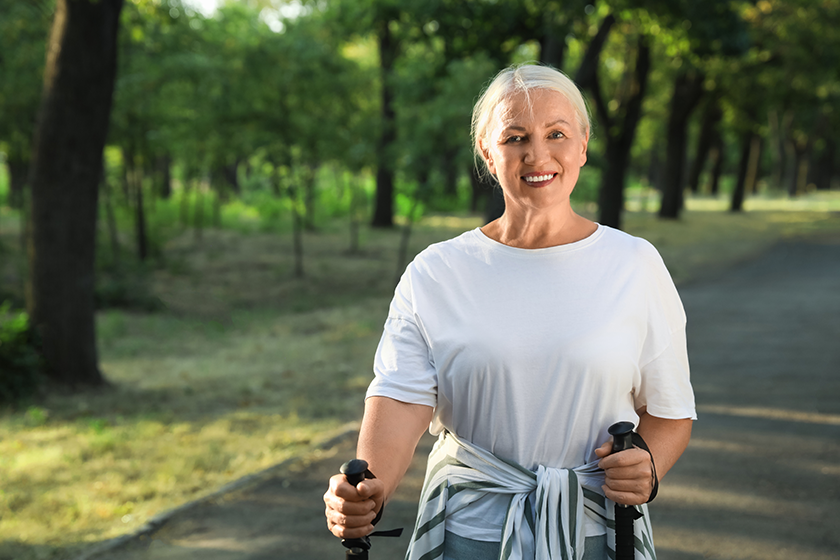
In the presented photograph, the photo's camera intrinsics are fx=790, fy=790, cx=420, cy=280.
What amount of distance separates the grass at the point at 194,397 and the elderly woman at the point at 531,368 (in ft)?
11.2

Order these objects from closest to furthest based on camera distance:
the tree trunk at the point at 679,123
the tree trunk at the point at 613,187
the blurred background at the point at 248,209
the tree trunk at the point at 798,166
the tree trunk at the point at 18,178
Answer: the blurred background at the point at 248,209, the tree trunk at the point at 613,187, the tree trunk at the point at 18,178, the tree trunk at the point at 679,123, the tree trunk at the point at 798,166

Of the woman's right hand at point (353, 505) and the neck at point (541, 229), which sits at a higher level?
the neck at point (541, 229)

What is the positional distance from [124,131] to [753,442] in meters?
14.4

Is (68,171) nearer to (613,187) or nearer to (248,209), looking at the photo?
(613,187)

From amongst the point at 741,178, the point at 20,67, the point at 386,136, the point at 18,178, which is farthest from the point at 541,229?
the point at 741,178

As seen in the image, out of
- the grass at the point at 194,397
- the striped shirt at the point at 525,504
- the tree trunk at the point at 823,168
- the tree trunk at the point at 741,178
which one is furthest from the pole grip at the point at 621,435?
the tree trunk at the point at 823,168

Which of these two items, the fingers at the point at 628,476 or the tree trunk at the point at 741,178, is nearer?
the fingers at the point at 628,476

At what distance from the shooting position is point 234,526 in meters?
4.85

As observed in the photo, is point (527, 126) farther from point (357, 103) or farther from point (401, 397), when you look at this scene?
point (357, 103)

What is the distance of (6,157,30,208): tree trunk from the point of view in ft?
72.1

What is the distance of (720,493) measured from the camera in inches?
203

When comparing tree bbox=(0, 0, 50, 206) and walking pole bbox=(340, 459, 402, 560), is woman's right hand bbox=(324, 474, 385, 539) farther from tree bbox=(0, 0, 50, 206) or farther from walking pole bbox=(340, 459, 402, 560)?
tree bbox=(0, 0, 50, 206)

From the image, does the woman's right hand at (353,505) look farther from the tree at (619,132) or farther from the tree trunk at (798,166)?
the tree trunk at (798,166)

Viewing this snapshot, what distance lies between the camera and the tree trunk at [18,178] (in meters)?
22.0
